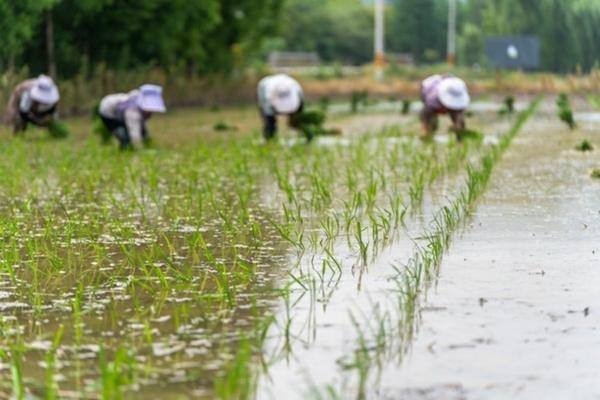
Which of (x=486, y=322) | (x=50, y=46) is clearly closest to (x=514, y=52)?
(x=50, y=46)

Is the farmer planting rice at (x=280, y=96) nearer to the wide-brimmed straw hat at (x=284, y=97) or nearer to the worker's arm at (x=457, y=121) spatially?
the wide-brimmed straw hat at (x=284, y=97)

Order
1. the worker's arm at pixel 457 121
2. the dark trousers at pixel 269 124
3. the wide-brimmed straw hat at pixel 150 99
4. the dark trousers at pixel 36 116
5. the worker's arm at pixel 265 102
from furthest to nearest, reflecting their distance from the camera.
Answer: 1. the dark trousers at pixel 36 116
2. the dark trousers at pixel 269 124
3. the worker's arm at pixel 457 121
4. the worker's arm at pixel 265 102
5. the wide-brimmed straw hat at pixel 150 99

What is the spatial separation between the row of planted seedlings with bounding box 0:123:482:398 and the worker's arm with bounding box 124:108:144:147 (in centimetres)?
113

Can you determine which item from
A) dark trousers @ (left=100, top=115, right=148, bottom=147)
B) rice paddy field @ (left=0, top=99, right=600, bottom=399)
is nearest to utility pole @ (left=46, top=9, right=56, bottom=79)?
dark trousers @ (left=100, top=115, right=148, bottom=147)

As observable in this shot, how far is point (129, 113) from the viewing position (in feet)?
48.4

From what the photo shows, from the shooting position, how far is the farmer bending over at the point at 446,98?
16109mm

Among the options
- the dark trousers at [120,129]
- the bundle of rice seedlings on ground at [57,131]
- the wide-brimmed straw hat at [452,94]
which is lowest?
the bundle of rice seedlings on ground at [57,131]

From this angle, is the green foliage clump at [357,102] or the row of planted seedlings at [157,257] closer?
the row of planted seedlings at [157,257]

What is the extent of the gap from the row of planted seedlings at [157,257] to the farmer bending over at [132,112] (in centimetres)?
86

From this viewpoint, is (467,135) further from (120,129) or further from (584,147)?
(120,129)

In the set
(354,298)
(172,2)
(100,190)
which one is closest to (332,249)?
(354,298)

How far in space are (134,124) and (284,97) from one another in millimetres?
1970

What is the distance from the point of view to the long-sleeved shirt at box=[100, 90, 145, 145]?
14.8 metres

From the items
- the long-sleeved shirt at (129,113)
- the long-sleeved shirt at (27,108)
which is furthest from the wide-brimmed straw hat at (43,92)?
the long-sleeved shirt at (129,113)
